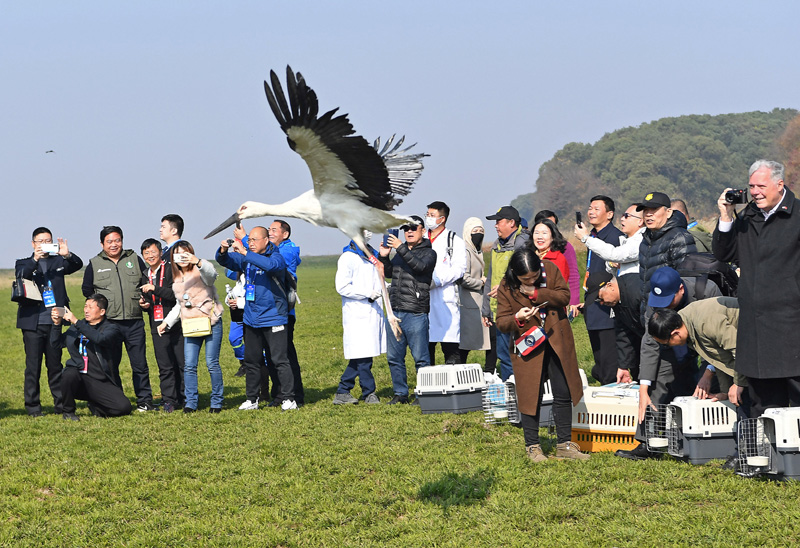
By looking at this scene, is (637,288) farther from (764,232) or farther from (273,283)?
(273,283)

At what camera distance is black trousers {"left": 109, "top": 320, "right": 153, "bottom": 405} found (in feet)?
33.9

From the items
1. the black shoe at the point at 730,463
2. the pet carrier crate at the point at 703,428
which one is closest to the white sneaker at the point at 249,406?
the pet carrier crate at the point at 703,428

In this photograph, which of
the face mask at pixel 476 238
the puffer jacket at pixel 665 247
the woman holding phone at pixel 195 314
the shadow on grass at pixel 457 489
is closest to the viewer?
the shadow on grass at pixel 457 489

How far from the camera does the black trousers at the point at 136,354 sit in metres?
10.3

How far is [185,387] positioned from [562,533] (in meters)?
6.05

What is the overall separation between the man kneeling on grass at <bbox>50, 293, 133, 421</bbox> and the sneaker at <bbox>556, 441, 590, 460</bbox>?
219 inches

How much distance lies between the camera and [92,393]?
392 inches

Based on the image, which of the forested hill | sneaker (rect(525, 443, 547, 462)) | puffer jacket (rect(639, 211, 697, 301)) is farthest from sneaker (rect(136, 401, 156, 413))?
the forested hill

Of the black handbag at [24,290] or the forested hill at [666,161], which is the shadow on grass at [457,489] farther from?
the forested hill at [666,161]

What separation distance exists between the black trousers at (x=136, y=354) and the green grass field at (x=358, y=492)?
1462mm

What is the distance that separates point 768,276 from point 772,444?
45.6 inches

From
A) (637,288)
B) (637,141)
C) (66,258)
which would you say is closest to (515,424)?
(637,288)

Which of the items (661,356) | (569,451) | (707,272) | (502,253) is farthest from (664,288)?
(502,253)

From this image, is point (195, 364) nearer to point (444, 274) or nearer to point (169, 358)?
point (169, 358)
